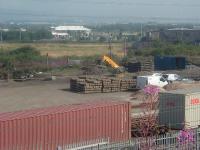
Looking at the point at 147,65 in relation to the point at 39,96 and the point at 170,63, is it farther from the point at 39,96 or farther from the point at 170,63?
the point at 39,96

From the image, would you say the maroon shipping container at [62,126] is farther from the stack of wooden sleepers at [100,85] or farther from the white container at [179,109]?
the stack of wooden sleepers at [100,85]

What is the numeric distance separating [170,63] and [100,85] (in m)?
16.8

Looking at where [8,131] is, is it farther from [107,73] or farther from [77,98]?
[107,73]

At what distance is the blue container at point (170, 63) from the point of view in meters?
50.7

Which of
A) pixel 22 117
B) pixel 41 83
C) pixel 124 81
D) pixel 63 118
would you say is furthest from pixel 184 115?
pixel 41 83

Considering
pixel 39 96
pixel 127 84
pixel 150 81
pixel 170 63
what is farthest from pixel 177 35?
pixel 39 96

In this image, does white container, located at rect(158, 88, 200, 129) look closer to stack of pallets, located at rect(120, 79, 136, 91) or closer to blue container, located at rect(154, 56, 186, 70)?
stack of pallets, located at rect(120, 79, 136, 91)

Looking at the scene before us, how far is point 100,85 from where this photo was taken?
3588 cm

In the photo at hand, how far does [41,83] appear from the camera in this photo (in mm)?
41188

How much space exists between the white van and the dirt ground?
1299 millimetres

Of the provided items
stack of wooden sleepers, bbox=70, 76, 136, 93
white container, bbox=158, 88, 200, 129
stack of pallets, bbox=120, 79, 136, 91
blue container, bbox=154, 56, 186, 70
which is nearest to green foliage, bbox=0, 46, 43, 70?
stack of wooden sleepers, bbox=70, 76, 136, 93

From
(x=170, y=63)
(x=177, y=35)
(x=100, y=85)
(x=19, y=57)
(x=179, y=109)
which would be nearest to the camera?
(x=179, y=109)

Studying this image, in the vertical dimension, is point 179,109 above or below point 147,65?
above

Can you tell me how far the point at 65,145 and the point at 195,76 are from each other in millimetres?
28548
